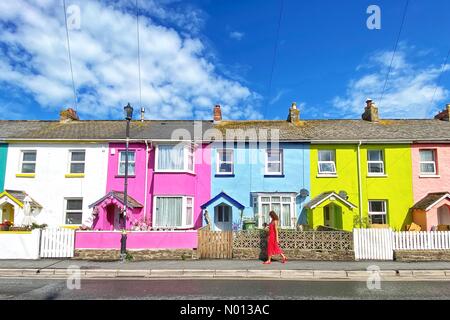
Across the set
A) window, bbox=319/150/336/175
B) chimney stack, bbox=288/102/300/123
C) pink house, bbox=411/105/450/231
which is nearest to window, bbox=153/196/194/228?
window, bbox=319/150/336/175

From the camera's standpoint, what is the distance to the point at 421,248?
43.4ft

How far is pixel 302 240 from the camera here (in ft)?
43.4

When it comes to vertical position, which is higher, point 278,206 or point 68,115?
point 68,115

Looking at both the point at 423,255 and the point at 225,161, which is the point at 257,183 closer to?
the point at 225,161

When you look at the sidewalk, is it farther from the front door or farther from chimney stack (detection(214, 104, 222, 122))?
chimney stack (detection(214, 104, 222, 122))

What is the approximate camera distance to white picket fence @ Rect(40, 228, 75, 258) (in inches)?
532

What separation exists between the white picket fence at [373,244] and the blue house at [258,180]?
482 cm

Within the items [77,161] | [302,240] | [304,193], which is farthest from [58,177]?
[304,193]

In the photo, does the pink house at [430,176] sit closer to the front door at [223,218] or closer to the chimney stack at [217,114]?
the front door at [223,218]

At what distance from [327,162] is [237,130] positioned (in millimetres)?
5993

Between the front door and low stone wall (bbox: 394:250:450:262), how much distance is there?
8.85 meters
